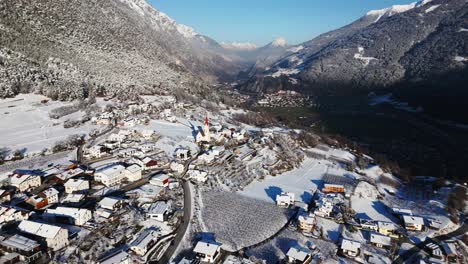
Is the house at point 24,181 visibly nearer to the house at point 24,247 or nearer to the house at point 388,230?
the house at point 24,247

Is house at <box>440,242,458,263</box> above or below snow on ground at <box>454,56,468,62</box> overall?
below

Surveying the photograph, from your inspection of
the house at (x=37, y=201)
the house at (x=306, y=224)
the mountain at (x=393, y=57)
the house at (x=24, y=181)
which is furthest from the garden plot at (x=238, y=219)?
the mountain at (x=393, y=57)

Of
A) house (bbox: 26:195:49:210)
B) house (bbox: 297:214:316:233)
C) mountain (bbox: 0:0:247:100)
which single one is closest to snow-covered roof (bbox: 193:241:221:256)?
house (bbox: 297:214:316:233)

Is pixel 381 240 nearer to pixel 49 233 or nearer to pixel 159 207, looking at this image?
pixel 159 207

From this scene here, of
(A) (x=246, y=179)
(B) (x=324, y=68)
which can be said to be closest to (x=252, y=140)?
(A) (x=246, y=179)

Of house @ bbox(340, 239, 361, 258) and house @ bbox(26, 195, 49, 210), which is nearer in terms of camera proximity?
house @ bbox(340, 239, 361, 258)

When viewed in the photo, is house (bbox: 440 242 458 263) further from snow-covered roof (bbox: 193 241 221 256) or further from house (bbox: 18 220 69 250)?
house (bbox: 18 220 69 250)

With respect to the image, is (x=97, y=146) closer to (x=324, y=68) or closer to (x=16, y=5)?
(x=16, y=5)
